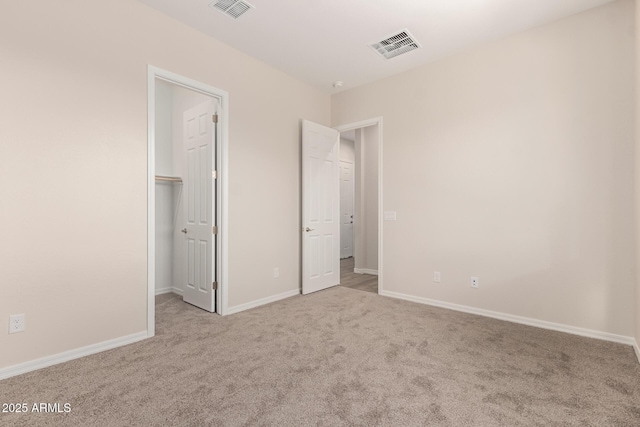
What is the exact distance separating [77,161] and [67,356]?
1.46 meters

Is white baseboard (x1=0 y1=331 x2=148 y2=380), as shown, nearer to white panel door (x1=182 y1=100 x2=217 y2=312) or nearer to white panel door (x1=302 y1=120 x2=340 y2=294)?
white panel door (x1=182 y1=100 x2=217 y2=312)

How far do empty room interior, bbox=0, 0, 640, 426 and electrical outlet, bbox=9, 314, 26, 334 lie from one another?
29 millimetres

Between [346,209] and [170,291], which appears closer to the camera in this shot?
[170,291]

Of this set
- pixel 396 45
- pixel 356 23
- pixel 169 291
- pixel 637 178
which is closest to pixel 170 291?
pixel 169 291

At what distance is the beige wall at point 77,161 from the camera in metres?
2.07

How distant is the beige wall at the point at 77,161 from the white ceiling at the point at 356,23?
354 millimetres

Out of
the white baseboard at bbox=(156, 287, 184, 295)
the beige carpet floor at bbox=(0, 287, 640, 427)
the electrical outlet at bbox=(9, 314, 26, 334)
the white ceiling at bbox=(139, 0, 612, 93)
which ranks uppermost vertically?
the white ceiling at bbox=(139, 0, 612, 93)

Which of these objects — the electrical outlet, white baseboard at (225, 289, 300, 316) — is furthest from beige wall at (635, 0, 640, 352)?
the electrical outlet

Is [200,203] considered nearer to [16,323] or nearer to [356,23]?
[16,323]

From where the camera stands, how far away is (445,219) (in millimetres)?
3553

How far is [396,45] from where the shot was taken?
3291 millimetres

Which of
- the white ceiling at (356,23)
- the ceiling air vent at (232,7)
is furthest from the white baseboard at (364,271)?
the ceiling air vent at (232,7)

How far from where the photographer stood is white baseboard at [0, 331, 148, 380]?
2.04 m

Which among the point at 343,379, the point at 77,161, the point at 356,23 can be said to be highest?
the point at 356,23
